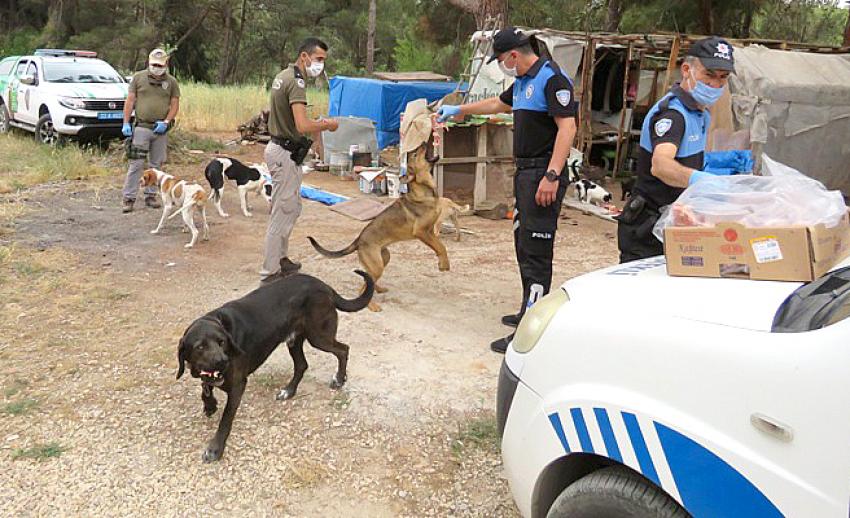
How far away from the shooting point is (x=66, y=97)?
39.8 ft

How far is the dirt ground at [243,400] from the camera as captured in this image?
3066mm

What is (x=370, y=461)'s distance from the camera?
3318 millimetres

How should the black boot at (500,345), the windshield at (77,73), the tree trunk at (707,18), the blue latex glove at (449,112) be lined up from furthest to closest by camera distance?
1. the tree trunk at (707,18)
2. the windshield at (77,73)
3. the blue latex glove at (449,112)
4. the black boot at (500,345)

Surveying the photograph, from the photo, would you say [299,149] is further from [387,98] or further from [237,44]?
[237,44]

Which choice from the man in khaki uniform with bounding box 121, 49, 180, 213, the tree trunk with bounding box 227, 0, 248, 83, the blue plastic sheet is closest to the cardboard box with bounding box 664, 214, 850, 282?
the man in khaki uniform with bounding box 121, 49, 180, 213

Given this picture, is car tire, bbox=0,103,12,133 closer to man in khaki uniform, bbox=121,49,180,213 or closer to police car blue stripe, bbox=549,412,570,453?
man in khaki uniform, bbox=121,49,180,213

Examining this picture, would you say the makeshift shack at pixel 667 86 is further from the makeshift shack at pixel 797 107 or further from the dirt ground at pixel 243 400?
the dirt ground at pixel 243 400

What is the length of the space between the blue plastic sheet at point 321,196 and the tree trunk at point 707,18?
8.40 metres

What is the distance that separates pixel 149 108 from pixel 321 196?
8.63ft

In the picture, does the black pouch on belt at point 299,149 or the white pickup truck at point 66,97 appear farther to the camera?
the white pickup truck at point 66,97

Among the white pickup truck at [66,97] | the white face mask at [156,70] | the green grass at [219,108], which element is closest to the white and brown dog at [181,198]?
the white face mask at [156,70]

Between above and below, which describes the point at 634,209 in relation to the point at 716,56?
below

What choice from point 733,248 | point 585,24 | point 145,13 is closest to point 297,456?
point 733,248

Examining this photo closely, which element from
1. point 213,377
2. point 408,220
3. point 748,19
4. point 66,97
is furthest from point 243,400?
point 748,19
